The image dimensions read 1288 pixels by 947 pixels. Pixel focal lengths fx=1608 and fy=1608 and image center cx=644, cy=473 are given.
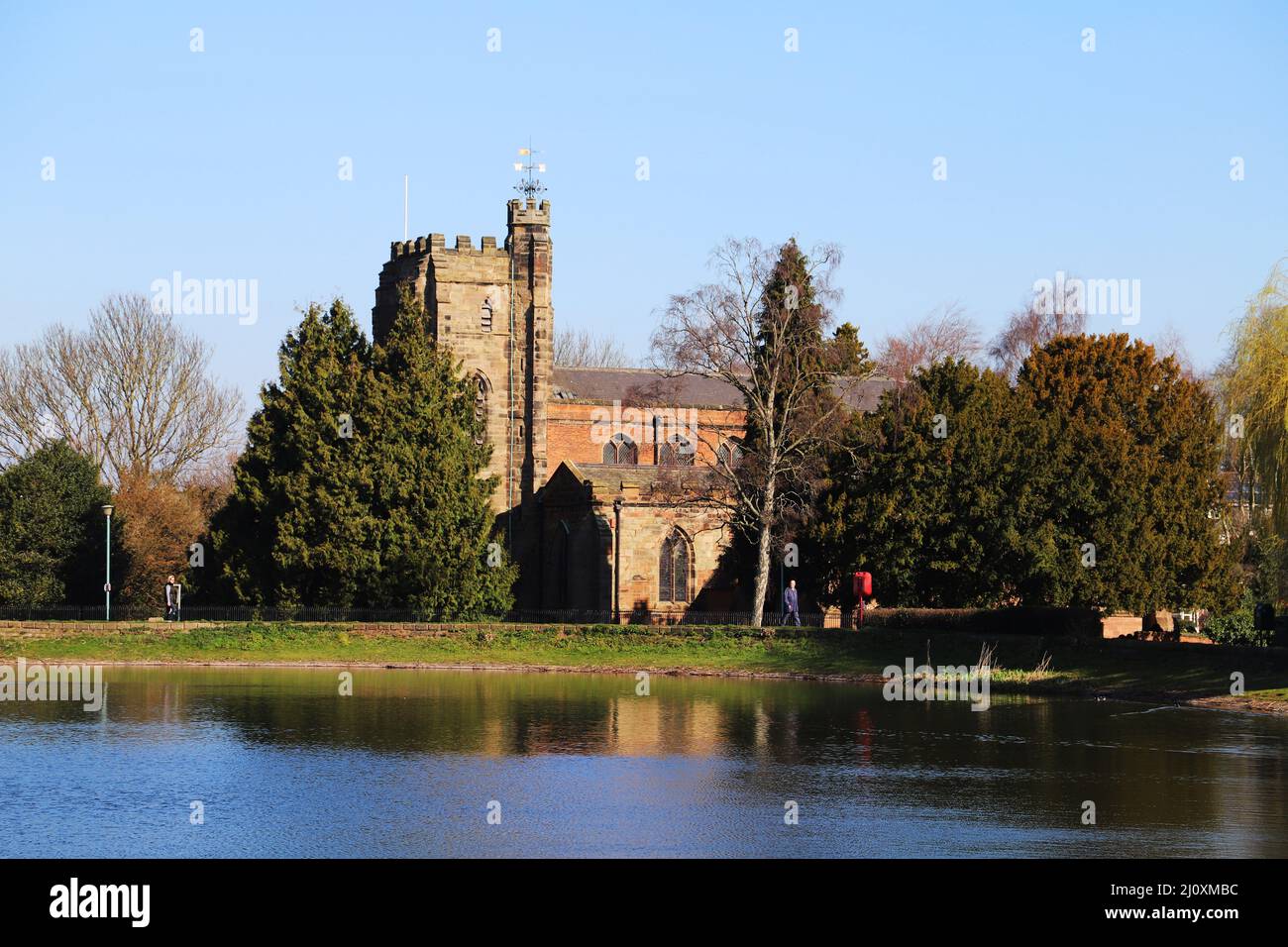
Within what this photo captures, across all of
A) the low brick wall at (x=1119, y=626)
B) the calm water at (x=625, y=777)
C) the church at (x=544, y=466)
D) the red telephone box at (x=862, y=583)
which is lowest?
the calm water at (x=625, y=777)

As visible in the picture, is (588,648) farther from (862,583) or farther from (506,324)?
(506,324)

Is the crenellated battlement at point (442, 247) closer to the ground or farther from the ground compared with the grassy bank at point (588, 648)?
farther from the ground

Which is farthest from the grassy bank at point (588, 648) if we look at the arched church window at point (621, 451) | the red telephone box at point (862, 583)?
the arched church window at point (621, 451)

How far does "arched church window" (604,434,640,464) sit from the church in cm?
152

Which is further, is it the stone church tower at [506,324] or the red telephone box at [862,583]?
the stone church tower at [506,324]

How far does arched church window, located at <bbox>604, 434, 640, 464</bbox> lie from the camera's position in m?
74.7

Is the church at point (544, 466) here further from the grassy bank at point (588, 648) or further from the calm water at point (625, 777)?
the calm water at point (625, 777)

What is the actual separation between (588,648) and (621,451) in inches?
1080

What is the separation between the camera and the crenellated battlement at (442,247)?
218 ft

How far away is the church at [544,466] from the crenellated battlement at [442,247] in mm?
58

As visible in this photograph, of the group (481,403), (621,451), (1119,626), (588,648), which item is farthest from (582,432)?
(1119,626)

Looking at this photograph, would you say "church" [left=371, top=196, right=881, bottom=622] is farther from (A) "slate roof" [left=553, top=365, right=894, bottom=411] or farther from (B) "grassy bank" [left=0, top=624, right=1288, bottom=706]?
(B) "grassy bank" [left=0, top=624, right=1288, bottom=706]
